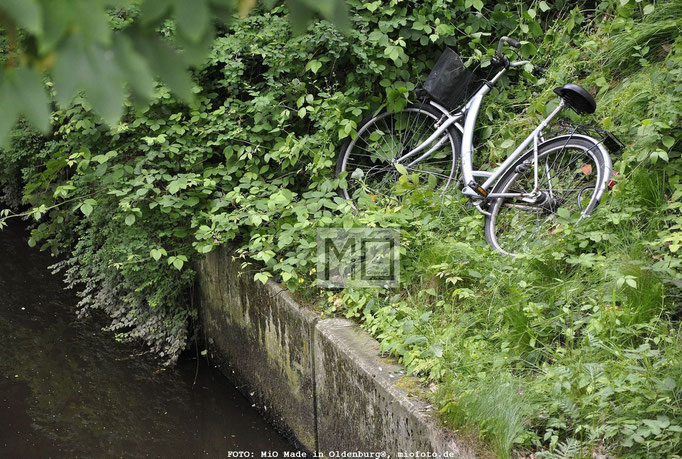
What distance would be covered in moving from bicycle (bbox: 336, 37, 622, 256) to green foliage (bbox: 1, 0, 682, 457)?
157 millimetres

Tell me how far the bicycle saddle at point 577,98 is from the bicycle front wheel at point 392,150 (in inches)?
38.1

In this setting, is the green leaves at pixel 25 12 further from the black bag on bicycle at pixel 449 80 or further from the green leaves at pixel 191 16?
the black bag on bicycle at pixel 449 80

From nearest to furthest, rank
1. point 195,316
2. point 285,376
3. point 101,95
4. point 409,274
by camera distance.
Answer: point 101,95
point 409,274
point 285,376
point 195,316

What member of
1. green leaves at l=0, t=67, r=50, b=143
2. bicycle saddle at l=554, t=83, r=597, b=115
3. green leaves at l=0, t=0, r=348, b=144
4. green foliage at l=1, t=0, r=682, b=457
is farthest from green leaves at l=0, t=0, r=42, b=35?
bicycle saddle at l=554, t=83, r=597, b=115

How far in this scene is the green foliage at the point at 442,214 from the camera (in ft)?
9.18

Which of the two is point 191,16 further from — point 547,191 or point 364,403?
point 547,191

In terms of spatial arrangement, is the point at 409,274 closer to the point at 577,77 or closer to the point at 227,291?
the point at 227,291

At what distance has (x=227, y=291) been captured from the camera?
197 inches

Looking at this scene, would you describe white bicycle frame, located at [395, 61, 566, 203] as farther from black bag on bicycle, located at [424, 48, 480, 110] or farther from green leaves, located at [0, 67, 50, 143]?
green leaves, located at [0, 67, 50, 143]

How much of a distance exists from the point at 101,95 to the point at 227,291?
4184mm

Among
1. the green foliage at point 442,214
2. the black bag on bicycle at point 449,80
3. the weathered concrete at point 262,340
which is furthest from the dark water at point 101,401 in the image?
the black bag on bicycle at point 449,80

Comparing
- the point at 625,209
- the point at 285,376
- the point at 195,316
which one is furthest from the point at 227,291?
the point at 625,209

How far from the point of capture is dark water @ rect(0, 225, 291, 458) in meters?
4.43

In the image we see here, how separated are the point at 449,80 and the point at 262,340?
2.28 m
